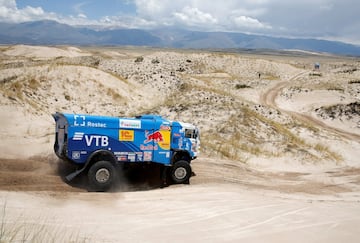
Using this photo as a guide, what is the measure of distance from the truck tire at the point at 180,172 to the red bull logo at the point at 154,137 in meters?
1.21

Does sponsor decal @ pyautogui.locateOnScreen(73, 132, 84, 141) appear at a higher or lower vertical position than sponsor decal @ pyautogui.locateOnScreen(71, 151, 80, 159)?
higher

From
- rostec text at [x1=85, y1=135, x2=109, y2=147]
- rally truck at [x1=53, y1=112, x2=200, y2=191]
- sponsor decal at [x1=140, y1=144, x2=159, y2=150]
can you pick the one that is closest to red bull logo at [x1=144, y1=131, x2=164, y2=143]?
rally truck at [x1=53, y1=112, x2=200, y2=191]

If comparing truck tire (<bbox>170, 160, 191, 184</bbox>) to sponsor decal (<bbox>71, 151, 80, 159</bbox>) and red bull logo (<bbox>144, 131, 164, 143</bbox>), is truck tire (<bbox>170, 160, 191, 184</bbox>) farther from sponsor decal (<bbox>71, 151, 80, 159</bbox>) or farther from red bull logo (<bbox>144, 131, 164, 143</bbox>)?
sponsor decal (<bbox>71, 151, 80, 159</bbox>)

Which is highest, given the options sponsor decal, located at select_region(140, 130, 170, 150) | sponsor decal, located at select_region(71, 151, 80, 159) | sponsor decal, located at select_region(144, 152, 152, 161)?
sponsor decal, located at select_region(140, 130, 170, 150)

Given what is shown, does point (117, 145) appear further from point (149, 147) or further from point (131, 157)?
point (149, 147)

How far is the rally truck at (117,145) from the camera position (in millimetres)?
11859

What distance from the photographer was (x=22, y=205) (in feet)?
32.3

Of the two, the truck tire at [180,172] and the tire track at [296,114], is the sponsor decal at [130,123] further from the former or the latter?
the tire track at [296,114]

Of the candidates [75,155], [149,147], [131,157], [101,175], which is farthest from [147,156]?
[75,155]

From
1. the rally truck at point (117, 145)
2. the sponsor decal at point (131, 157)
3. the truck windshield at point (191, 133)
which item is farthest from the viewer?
the truck windshield at point (191, 133)

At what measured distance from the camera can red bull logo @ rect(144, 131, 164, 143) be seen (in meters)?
13.0

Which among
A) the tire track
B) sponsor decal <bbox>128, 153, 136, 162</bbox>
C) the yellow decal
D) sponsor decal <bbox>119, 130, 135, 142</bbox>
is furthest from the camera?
the tire track

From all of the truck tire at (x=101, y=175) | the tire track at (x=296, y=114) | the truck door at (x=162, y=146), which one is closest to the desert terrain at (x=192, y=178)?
the tire track at (x=296, y=114)

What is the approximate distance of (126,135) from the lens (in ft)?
41.3
